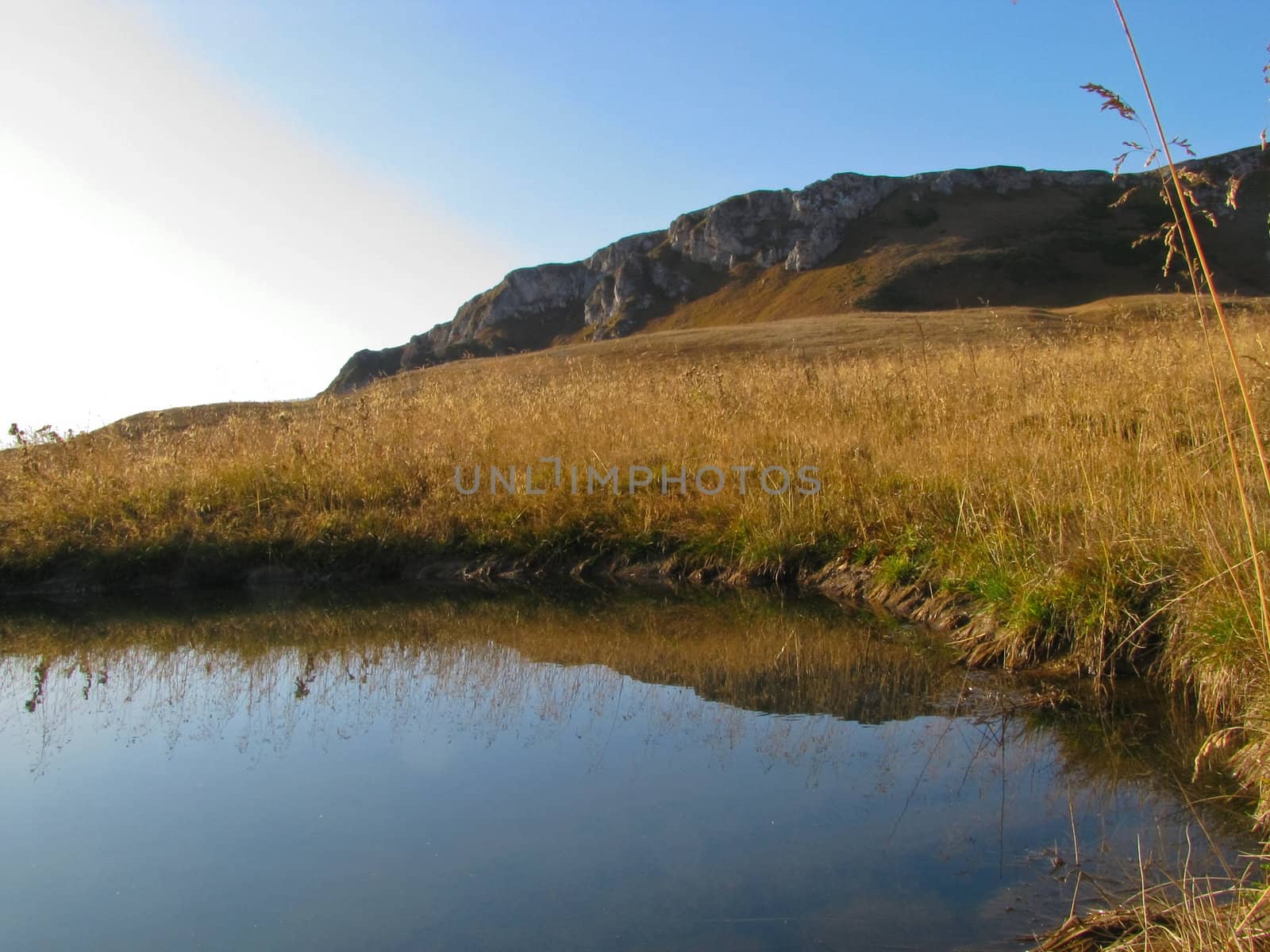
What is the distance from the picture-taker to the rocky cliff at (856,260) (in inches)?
3285

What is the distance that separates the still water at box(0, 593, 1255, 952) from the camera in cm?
300

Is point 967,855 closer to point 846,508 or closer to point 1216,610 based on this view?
point 1216,610

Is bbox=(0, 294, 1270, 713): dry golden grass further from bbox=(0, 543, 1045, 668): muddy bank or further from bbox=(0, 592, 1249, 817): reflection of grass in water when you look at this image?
bbox=(0, 592, 1249, 817): reflection of grass in water

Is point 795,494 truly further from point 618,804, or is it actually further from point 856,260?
point 856,260

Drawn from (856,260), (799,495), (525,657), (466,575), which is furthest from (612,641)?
(856,260)

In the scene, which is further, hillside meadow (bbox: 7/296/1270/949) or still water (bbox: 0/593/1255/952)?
hillside meadow (bbox: 7/296/1270/949)

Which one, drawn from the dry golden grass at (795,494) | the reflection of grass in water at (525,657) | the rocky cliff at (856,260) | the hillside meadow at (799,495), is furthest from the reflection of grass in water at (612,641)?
the rocky cliff at (856,260)

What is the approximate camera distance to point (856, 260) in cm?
9919

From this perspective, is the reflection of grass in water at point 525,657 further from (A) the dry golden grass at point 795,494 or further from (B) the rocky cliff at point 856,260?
(B) the rocky cliff at point 856,260

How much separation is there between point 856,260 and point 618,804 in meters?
101

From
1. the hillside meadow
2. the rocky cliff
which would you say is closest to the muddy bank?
the hillside meadow

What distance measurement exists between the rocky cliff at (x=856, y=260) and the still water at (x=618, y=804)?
74.9 metres

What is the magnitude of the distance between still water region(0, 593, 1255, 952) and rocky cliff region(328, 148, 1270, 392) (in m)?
74.9

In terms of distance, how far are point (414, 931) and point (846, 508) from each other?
537 centimetres
